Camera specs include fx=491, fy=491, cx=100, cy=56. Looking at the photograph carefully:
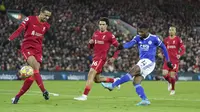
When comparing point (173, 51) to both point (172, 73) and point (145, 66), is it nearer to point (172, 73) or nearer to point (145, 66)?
point (172, 73)

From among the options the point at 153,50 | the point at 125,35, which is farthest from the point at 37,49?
the point at 125,35

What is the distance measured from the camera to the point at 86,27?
129 ft

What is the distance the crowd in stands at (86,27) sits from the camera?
115 ft

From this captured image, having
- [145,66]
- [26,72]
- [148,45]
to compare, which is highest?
[148,45]

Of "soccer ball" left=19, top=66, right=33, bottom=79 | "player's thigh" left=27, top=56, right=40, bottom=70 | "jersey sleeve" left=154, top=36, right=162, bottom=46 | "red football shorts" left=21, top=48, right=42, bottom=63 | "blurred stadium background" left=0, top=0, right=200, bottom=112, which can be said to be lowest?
"blurred stadium background" left=0, top=0, right=200, bottom=112

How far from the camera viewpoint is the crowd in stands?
35094 mm

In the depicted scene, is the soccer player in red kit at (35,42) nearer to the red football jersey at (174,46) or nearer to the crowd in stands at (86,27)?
the red football jersey at (174,46)

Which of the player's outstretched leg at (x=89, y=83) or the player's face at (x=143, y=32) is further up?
the player's face at (x=143, y=32)

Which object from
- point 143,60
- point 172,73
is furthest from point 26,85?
point 172,73

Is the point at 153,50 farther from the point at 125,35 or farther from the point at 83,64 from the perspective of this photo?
the point at 125,35

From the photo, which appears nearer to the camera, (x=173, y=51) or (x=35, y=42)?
(x=35, y=42)

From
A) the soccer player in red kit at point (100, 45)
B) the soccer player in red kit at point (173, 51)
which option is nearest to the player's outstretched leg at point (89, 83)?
the soccer player in red kit at point (100, 45)

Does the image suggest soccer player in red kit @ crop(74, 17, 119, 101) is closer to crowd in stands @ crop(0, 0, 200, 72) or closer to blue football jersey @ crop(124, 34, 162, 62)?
blue football jersey @ crop(124, 34, 162, 62)

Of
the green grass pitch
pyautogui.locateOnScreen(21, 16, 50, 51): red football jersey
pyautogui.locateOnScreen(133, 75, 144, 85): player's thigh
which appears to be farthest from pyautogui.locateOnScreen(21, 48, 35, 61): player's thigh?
pyautogui.locateOnScreen(133, 75, 144, 85): player's thigh
